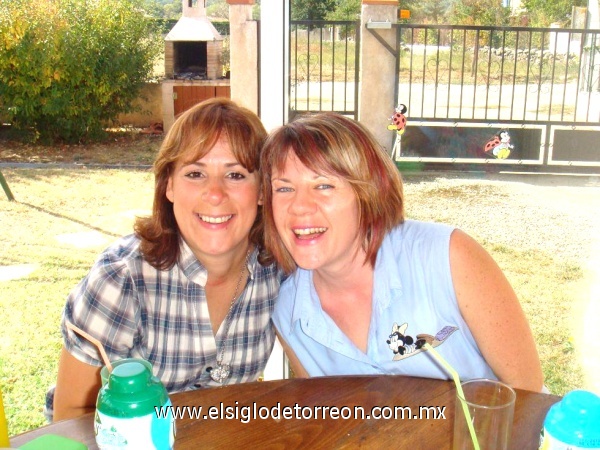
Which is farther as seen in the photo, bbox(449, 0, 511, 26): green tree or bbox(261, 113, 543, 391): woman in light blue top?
bbox(449, 0, 511, 26): green tree

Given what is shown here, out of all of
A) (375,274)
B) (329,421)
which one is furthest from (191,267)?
(329,421)

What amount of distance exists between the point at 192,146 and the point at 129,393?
2.67 feet

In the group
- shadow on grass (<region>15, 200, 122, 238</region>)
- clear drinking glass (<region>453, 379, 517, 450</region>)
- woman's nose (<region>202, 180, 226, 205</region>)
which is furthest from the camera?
shadow on grass (<region>15, 200, 122, 238</region>)

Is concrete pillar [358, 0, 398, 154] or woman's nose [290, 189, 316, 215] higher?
concrete pillar [358, 0, 398, 154]

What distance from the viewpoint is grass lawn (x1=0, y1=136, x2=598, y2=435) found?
2346 mm

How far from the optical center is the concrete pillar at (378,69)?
2.05 meters

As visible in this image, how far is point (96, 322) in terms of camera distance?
140cm

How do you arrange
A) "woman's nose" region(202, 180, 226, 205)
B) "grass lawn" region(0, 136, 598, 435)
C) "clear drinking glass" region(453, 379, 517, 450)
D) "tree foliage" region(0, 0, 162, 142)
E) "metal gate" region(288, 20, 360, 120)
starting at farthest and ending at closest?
1. "tree foliage" region(0, 0, 162, 142)
2. "grass lawn" region(0, 136, 598, 435)
3. "metal gate" region(288, 20, 360, 120)
4. "woman's nose" region(202, 180, 226, 205)
5. "clear drinking glass" region(453, 379, 517, 450)

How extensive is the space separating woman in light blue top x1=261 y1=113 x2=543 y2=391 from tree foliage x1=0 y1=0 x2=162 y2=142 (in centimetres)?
316

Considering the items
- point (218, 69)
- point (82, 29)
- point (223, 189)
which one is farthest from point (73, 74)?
point (223, 189)

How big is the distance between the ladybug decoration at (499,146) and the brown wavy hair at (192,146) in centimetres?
90

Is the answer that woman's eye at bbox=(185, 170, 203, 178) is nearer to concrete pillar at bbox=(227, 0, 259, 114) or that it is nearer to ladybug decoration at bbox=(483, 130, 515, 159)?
concrete pillar at bbox=(227, 0, 259, 114)

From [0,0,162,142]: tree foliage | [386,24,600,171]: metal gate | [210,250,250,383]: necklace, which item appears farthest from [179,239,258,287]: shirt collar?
[0,0,162,142]: tree foliage

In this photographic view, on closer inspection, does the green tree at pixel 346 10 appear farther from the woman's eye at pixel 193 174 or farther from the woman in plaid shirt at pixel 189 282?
the woman's eye at pixel 193 174
